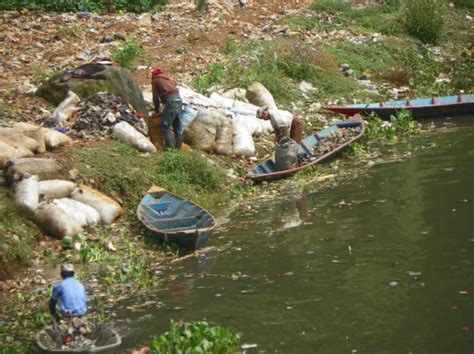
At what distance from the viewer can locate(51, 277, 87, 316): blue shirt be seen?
8180 mm

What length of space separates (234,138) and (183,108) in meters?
1.06

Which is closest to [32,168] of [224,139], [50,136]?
[50,136]

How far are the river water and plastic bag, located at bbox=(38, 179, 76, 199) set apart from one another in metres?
2.16

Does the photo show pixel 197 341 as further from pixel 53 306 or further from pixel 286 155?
pixel 286 155

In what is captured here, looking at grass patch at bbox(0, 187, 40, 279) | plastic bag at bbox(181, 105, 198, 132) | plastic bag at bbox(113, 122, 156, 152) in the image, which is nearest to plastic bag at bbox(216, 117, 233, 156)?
plastic bag at bbox(181, 105, 198, 132)

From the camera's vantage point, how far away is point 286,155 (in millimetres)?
14219

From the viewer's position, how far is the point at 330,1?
25203mm

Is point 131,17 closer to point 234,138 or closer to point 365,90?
point 365,90

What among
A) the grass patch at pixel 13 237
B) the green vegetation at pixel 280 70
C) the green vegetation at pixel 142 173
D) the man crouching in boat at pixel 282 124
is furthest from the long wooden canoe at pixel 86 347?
the green vegetation at pixel 280 70

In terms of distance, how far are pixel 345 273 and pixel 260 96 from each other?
7.90 meters

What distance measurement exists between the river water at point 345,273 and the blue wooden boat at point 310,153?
812 mm

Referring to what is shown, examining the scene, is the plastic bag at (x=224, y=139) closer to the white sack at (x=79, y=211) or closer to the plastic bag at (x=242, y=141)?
the plastic bag at (x=242, y=141)

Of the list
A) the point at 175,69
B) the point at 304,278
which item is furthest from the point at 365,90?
the point at 304,278

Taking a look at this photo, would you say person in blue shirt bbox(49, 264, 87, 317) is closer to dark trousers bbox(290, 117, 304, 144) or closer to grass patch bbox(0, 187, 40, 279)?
grass patch bbox(0, 187, 40, 279)
